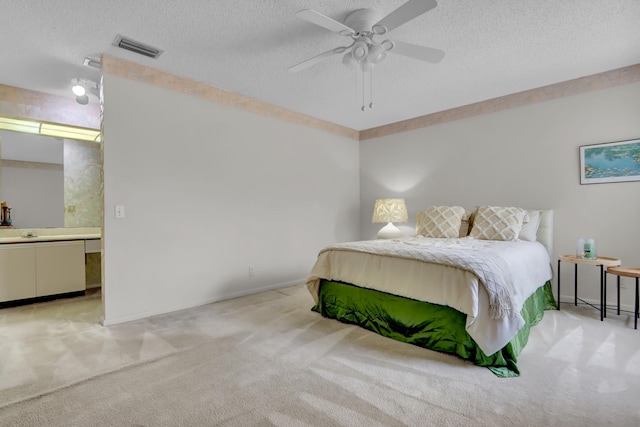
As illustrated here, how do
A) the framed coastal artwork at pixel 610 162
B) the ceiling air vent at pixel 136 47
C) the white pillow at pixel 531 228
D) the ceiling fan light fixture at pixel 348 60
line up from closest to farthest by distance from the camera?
the ceiling fan light fixture at pixel 348 60, the ceiling air vent at pixel 136 47, the framed coastal artwork at pixel 610 162, the white pillow at pixel 531 228

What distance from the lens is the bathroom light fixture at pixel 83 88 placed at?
10.2 feet

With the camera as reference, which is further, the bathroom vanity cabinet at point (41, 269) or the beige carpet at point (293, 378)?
the bathroom vanity cabinet at point (41, 269)

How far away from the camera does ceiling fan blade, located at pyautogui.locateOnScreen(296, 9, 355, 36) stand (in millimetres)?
1870

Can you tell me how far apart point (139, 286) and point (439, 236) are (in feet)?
10.9

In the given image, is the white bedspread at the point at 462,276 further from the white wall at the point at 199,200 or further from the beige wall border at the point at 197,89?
the beige wall border at the point at 197,89

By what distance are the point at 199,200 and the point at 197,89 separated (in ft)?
4.05

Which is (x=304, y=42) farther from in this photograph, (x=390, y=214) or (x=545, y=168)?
(x=545, y=168)

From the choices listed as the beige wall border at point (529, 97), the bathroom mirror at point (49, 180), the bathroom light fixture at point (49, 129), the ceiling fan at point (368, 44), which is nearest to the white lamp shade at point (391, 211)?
the beige wall border at point (529, 97)

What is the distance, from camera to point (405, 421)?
1526 millimetres

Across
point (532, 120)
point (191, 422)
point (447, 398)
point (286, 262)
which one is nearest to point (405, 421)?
point (447, 398)

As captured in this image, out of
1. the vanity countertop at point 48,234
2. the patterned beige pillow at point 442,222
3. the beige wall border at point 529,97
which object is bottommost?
the vanity countertop at point 48,234

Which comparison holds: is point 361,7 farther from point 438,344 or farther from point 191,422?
point 191,422

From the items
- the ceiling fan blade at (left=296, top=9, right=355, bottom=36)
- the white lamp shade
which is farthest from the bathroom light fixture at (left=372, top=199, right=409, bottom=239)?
the ceiling fan blade at (left=296, top=9, right=355, bottom=36)

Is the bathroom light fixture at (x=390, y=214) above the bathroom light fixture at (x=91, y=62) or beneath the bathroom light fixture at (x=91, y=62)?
beneath
